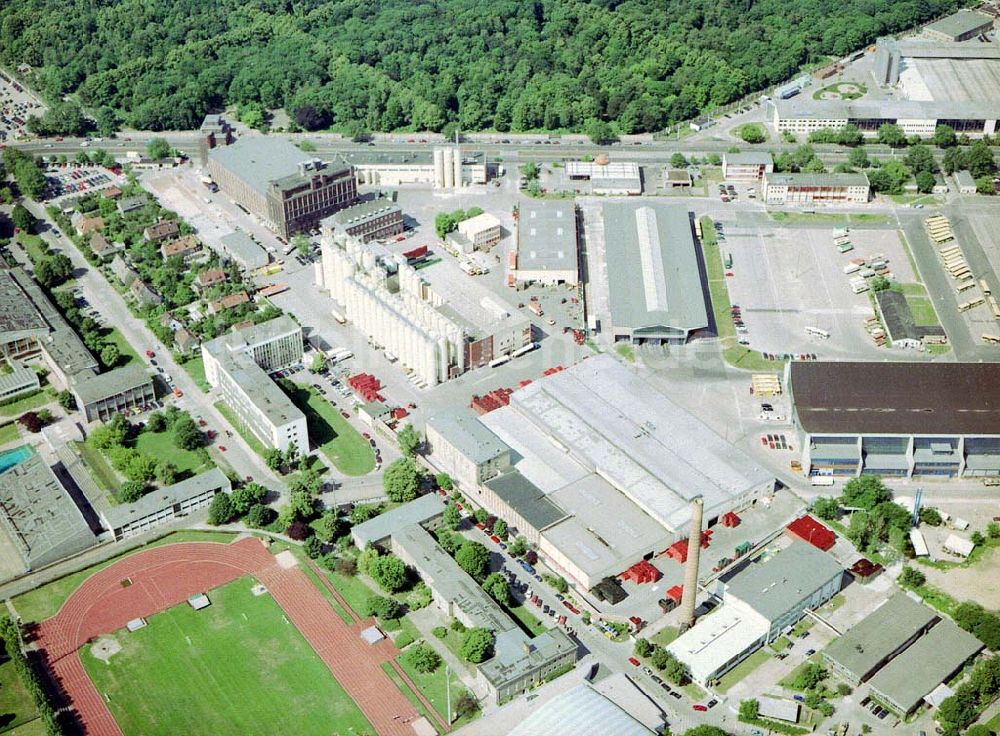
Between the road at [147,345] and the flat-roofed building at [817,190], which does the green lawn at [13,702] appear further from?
the flat-roofed building at [817,190]

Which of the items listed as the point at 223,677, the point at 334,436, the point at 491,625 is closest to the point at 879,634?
the point at 491,625

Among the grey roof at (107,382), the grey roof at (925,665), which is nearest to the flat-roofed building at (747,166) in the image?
the grey roof at (925,665)

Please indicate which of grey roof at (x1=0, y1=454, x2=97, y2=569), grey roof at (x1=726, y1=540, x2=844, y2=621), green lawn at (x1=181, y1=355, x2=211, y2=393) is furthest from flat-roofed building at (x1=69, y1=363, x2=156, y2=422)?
grey roof at (x1=726, y1=540, x2=844, y2=621)

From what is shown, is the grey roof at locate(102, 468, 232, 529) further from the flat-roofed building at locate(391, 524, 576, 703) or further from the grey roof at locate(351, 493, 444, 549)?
the flat-roofed building at locate(391, 524, 576, 703)

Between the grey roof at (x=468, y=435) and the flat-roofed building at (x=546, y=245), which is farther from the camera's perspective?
the flat-roofed building at (x=546, y=245)

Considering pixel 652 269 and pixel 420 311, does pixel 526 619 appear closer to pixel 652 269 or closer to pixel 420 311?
pixel 420 311
